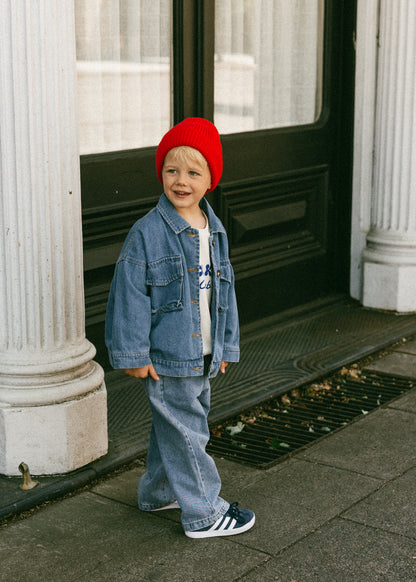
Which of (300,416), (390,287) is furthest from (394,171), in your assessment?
(300,416)

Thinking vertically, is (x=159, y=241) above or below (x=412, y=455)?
above

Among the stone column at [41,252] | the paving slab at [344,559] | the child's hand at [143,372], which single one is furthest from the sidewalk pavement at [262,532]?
the child's hand at [143,372]

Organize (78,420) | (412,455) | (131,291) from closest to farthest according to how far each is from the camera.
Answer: (131,291) → (78,420) → (412,455)

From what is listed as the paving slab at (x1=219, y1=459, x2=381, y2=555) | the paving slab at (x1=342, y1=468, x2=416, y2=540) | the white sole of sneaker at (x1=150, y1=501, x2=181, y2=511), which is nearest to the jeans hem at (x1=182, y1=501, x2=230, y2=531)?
the paving slab at (x1=219, y1=459, x2=381, y2=555)

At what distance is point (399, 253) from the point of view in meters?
6.39

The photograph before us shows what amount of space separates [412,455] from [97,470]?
55.1 inches

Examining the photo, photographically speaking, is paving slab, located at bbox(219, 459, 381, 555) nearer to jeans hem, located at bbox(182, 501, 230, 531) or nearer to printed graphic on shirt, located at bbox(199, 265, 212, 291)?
jeans hem, located at bbox(182, 501, 230, 531)

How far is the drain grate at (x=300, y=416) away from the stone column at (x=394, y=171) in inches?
46.4

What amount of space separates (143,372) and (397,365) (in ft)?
8.60

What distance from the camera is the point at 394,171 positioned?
6.36 meters

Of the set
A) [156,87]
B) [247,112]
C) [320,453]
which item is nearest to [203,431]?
[320,453]

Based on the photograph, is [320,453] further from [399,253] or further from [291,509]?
[399,253]

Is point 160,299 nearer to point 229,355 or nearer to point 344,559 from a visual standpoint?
point 229,355

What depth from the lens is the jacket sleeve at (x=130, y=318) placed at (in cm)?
314
